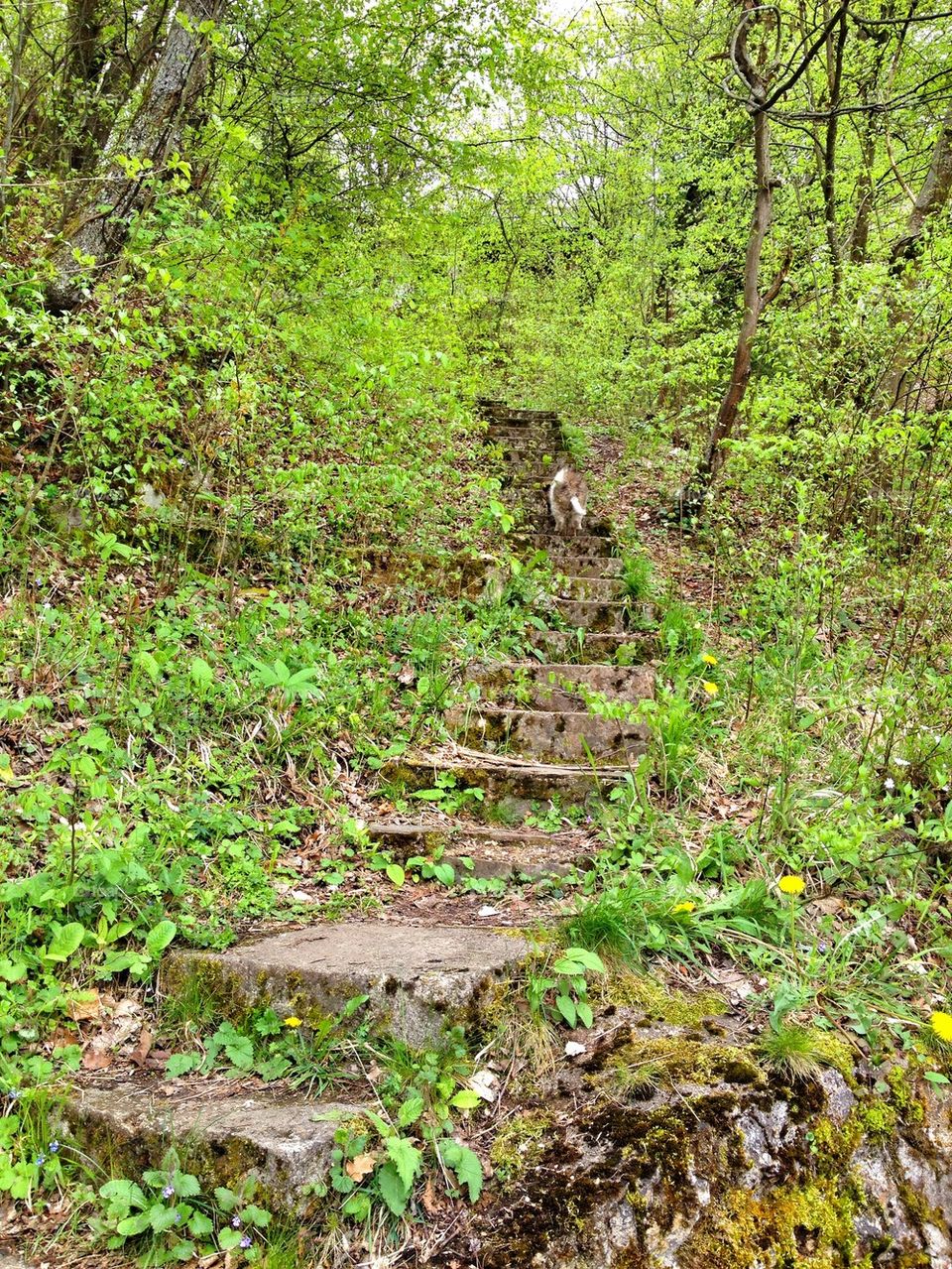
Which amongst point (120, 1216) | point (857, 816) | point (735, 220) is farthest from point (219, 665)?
point (735, 220)

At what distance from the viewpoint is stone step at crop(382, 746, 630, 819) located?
13.1ft

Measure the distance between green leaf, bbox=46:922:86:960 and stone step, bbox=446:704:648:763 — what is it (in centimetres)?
242

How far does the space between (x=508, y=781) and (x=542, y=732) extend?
0.54m

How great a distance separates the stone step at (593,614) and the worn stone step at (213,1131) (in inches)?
168

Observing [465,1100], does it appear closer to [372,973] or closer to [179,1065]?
[372,973]

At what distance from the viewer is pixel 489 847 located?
11.9 feet

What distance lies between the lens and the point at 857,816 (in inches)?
113

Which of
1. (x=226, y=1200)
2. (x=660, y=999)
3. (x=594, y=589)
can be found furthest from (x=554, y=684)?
(x=226, y=1200)

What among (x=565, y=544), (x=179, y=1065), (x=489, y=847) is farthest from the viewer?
(x=565, y=544)

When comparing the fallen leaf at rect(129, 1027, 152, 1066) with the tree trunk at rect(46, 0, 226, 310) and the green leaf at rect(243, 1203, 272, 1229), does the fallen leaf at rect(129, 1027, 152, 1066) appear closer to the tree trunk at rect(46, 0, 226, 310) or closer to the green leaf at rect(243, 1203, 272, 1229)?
the green leaf at rect(243, 1203, 272, 1229)

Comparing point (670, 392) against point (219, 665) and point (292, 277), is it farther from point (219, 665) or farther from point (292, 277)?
point (219, 665)

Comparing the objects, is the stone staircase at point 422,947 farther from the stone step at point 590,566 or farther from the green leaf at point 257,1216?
the stone step at point 590,566

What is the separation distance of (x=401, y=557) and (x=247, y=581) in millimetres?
1202

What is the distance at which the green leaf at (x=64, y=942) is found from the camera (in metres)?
2.40
